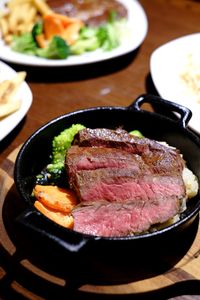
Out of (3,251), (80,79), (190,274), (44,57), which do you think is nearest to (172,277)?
(190,274)

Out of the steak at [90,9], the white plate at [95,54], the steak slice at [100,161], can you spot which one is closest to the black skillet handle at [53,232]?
the steak slice at [100,161]

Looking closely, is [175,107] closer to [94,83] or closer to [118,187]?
[118,187]

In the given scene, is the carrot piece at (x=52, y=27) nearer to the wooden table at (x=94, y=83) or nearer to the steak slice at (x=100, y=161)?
the wooden table at (x=94, y=83)

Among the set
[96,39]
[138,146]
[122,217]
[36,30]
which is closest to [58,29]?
[36,30]

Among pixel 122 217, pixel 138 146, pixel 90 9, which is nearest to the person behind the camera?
pixel 122 217

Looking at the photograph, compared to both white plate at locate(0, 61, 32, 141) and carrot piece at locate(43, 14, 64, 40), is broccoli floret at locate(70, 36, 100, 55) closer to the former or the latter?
carrot piece at locate(43, 14, 64, 40)

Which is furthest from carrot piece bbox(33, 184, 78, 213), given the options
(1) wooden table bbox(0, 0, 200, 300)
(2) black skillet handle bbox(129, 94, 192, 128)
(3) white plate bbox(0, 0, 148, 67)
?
(3) white plate bbox(0, 0, 148, 67)
